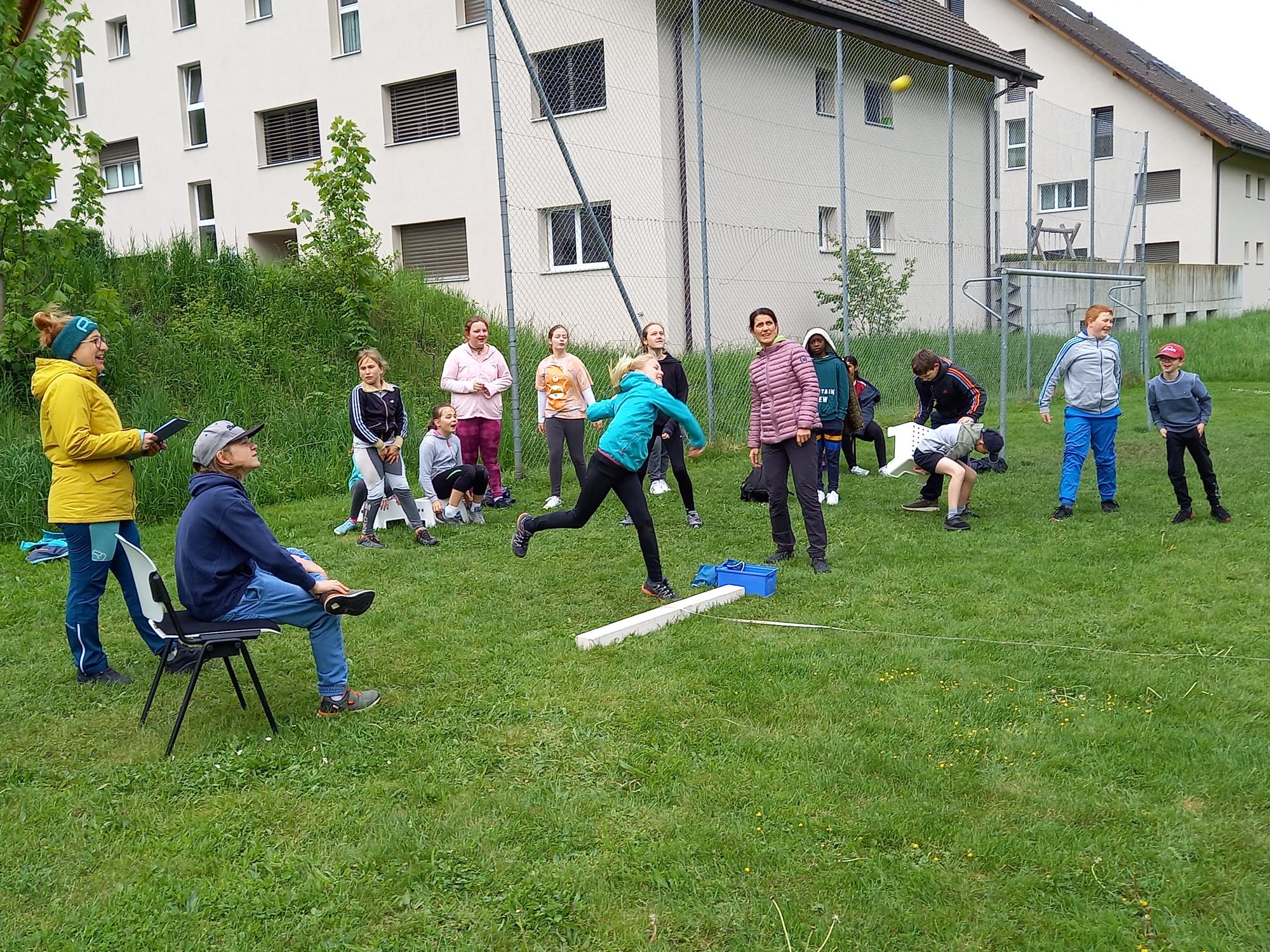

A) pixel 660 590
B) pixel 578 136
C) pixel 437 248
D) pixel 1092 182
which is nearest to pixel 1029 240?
pixel 1092 182

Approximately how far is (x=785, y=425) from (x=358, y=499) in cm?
376

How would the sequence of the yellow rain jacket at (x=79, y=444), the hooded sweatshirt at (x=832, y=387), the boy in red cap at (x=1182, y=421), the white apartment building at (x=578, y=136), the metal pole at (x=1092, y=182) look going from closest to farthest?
the yellow rain jacket at (x=79, y=444), the boy in red cap at (x=1182, y=421), the hooded sweatshirt at (x=832, y=387), the white apartment building at (x=578, y=136), the metal pole at (x=1092, y=182)

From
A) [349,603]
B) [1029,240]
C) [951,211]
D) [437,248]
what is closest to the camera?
[349,603]

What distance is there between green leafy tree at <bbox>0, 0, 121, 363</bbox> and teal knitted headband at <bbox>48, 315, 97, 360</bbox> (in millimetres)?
4853

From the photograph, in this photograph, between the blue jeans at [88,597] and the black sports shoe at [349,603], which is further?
the blue jeans at [88,597]

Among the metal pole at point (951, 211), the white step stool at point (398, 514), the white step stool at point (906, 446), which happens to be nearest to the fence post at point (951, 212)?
the metal pole at point (951, 211)

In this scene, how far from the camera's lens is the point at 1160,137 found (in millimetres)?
32688

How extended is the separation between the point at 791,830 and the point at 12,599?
6111 millimetres

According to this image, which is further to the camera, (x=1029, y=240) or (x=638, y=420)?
(x=1029, y=240)

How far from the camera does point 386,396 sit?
28.4 feet

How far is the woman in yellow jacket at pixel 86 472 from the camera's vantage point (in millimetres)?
5469

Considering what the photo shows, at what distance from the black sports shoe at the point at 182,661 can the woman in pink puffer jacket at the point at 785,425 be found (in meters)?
3.95

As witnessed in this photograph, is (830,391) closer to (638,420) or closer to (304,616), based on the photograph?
(638,420)

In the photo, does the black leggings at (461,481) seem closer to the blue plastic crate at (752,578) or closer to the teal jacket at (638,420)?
the teal jacket at (638,420)
